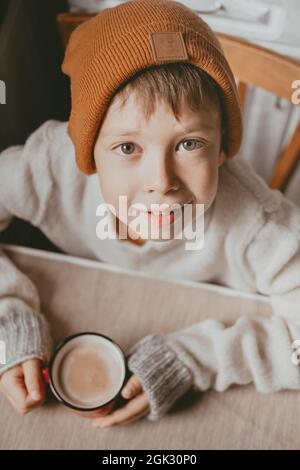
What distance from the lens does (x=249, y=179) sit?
73 cm

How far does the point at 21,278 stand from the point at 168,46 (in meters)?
Answer: 0.42

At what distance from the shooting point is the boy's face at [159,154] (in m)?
0.53

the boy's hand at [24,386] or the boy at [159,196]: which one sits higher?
the boy at [159,196]

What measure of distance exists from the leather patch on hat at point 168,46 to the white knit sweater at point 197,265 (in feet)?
0.89

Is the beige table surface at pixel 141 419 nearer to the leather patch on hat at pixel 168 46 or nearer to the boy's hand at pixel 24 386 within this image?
the boy's hand at pixel 24 386

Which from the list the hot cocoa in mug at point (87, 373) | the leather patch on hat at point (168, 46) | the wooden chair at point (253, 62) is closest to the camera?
the leather patch on hat at point (168, 46)

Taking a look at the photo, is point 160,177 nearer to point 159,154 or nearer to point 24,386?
point 159,154

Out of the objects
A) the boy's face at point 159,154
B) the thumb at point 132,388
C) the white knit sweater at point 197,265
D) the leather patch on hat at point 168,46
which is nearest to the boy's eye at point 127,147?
the boy's face at point 159,154

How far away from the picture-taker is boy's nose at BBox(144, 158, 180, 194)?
21.3 inches
